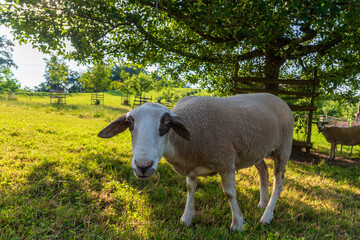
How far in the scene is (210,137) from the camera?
107 inches

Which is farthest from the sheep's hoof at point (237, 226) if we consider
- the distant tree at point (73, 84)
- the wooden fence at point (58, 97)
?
the distant tree at point (73, 84)

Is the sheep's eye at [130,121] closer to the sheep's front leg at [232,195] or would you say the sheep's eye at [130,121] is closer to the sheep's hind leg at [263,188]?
the sheep's front leg at [232,195]

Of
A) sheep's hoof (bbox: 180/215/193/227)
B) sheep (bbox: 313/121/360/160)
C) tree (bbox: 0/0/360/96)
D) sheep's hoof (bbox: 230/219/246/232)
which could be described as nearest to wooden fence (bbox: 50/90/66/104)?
tree (bbox: 0/0/360/96)

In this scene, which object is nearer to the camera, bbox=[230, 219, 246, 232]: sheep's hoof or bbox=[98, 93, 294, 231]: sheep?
bbox=[98, 93, 294, 231]: sheep

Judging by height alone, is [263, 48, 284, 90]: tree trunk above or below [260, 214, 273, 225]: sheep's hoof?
above

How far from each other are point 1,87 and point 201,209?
64999mm

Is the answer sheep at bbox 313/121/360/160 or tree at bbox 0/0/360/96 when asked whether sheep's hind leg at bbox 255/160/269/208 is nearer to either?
tree at bbox 0/0/360/96

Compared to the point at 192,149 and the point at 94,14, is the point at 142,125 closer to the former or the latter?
the point at 192,149

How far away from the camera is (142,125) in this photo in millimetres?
2113

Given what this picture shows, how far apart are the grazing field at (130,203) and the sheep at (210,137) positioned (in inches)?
12.2

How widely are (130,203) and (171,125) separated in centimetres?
178

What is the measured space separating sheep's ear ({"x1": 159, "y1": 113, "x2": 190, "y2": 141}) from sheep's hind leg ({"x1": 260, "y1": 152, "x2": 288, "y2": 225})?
6.80 feet

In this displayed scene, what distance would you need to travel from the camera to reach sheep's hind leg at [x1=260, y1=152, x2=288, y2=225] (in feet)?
10.6

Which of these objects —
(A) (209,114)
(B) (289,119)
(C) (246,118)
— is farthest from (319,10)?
(A) (209,114)
